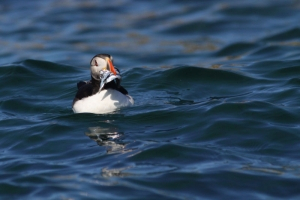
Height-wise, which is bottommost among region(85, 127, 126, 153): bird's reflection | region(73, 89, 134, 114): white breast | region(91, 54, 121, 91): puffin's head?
region(85, 127, 126, 153): bird's reflection

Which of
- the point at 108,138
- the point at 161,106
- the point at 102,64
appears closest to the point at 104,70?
the point at 102,64

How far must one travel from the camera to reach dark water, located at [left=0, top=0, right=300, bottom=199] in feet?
26.5

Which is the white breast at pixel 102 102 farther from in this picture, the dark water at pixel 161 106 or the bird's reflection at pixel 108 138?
the bird's reflection at pixel 108 138

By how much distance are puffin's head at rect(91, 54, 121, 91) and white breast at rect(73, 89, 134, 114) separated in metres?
0.27

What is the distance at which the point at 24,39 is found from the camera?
721 inches

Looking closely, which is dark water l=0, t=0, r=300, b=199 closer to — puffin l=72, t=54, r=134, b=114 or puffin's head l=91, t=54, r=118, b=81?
puffin l=72, t=54, r=134, b=114

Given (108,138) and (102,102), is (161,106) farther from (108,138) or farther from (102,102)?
(108,138)

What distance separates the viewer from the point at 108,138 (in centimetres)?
978

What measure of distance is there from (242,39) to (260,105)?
6.29 m

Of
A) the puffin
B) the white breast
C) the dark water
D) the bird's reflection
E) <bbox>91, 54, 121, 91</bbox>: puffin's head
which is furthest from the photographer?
the white breast

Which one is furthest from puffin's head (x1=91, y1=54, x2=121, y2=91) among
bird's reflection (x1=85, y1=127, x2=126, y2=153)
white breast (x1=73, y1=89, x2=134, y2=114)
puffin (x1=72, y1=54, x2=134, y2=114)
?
bird's reflection (x1=85, y1=127, x2=126, y2=153)

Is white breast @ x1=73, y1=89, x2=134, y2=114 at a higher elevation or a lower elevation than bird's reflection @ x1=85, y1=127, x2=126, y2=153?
higher

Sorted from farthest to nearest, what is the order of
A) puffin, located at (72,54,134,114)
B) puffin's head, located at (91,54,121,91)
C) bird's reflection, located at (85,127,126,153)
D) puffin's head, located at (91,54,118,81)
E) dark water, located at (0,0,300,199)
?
puffin, located at (72,54,134,114), puffin's head, located at (91,54,118,81), puffin's head, located at (91,54,121,91), bird's reflection, located at (85,127,126,153), dark water, located at (0,0,300,199)

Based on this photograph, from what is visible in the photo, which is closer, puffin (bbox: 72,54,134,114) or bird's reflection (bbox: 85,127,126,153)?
bird's reflection (bbox: 85,127,126,153)
